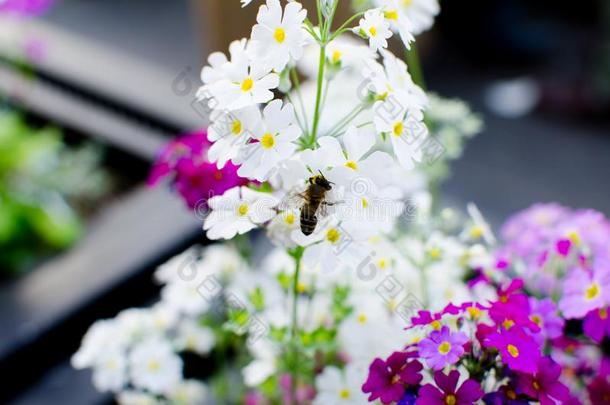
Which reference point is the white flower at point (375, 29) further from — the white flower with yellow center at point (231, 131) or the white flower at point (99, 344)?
the white flower at point (99, 344)

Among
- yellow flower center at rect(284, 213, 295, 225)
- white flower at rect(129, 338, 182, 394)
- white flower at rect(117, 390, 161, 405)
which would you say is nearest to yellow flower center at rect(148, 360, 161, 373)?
white flower at rect(129, 338, 182, 394)

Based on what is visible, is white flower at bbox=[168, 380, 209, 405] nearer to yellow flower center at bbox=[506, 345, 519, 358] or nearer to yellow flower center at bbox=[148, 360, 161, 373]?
yellow flower center at bbox=[148, 360, 161, 373]

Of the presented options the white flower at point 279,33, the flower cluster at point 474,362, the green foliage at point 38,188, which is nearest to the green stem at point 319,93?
the white flower at point 279,33

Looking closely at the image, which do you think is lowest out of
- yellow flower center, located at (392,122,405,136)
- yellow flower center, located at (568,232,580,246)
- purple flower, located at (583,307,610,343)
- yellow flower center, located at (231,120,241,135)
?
purple flower, located at (583,307,610,343)

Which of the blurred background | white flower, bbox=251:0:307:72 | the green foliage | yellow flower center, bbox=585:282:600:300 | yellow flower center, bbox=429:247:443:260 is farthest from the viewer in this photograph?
the green foliage

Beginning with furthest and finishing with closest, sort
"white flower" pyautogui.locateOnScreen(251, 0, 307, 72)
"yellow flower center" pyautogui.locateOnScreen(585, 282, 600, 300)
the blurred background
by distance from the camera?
1. the blurred background
2. "yellow flower center" pyautogui.locateOnScreen(585, 282, 600, 300)
3. "white flower" pyautogui.locateOnScreen(251, 0, 307, 72)

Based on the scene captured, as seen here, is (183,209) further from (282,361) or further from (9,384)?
(282,361)

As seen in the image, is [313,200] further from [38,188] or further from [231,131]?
[38,188]

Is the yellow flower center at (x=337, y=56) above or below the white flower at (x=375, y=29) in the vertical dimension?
Result: above
